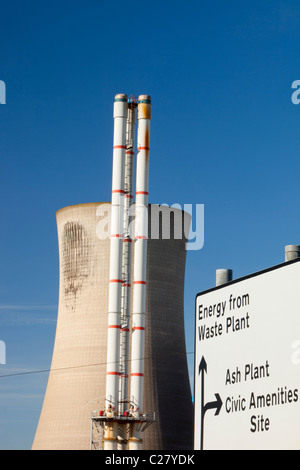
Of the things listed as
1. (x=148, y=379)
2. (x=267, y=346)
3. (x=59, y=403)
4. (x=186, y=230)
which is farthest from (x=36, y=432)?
(x=267, y=346)

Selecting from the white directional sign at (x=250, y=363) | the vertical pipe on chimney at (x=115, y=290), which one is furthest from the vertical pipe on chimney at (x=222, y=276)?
the vertical pipe on chimney at (x=115, y=290)

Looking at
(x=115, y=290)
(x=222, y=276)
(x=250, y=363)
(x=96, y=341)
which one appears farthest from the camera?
(x=96, y=341)

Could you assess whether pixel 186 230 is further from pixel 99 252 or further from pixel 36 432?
pixel 36 432

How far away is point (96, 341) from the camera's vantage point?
3806 centimetres

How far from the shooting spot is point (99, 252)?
3988 centimetres

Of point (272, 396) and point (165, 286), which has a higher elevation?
point (165, 286)

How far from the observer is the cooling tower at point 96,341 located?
38.0 metres

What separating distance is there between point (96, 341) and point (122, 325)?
3743 millimetres

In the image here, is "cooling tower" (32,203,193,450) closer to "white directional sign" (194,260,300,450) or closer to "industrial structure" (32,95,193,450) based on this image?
"industrial structure" (32,95,193,450)

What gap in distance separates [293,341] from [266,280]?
625 millimetres

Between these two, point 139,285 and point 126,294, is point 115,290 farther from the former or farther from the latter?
point 139,285

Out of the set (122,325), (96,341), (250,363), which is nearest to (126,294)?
(122,325)

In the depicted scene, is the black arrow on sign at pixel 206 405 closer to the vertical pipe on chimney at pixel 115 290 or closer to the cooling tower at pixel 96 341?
the vertical pipe on chimney at pixel 115 290

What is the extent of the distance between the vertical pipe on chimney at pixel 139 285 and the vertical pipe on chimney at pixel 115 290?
84cm
